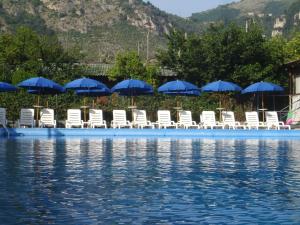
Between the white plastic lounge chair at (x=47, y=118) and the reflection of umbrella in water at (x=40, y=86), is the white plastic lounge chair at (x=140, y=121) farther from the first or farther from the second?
the white plastic lounge chair at (x=47, y=118)

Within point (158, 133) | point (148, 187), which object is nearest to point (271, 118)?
point (158, 133)

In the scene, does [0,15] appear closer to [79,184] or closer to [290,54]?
[290,54]

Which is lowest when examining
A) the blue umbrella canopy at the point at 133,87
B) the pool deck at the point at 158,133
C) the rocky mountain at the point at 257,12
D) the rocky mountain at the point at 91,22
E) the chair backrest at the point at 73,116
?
the pool deck at the point at 158,133

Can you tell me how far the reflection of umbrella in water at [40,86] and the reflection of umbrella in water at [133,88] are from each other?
2434mm

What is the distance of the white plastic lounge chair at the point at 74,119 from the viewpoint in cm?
2377

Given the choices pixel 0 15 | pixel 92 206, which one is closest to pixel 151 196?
pixel 92 206

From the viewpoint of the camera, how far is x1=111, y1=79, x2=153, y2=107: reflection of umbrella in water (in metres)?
24.1

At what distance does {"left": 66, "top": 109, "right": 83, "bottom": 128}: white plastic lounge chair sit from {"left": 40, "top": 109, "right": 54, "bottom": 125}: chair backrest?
2.19ft

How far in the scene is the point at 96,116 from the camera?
A: 24.1m

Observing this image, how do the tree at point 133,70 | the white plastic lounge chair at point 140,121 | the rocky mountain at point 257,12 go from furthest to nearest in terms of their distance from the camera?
the rocky mountain at point 257,12 < the tree at point 133,70 < the white plastic lounge chair at point 140,121

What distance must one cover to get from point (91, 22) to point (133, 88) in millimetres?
67045

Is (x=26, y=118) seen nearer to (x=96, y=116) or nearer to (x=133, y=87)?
(x=96, y=116)

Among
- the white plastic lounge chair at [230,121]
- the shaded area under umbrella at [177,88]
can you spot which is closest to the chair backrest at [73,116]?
the shaded area under umbrella at [177,88]

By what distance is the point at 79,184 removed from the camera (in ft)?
31.2
